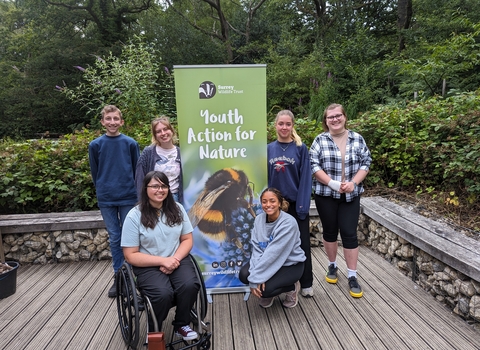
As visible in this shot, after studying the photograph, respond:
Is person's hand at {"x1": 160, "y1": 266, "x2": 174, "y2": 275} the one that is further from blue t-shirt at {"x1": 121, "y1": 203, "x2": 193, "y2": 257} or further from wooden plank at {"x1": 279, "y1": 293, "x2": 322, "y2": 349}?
wooden plank at {"x1": 279, "y1": 293, "x2": 322, "y2": 349}

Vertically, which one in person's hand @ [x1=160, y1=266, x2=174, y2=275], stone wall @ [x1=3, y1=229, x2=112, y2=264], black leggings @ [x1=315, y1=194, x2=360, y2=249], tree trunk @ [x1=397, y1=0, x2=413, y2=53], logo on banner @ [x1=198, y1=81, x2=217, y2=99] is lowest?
stone wall @ [x1=3, y1=229, x2=112, y2=264]

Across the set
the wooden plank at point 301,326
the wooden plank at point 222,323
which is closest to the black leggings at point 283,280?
the wooden plank at point 301,326

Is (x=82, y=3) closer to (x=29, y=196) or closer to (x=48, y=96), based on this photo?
(x=48, y=96)

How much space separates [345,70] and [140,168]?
691cm

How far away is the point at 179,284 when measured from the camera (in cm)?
182

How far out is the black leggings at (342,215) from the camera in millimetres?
2408

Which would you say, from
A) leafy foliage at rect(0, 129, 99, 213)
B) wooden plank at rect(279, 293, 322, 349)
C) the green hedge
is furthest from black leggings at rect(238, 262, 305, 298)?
leafy foliage at rect(0, 129, 99, 213)

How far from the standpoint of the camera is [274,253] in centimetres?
216

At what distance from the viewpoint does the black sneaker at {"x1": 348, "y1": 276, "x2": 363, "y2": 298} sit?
2.44 metres

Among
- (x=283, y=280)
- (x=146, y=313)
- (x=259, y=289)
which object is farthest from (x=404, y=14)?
(x=146, y=313)

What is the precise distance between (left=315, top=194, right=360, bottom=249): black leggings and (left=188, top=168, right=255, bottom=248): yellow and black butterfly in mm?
542

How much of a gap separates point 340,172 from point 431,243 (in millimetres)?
823

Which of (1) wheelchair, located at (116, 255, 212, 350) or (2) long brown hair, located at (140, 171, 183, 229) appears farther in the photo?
(2) long brown hair, located at (140, 171, 183, 229)

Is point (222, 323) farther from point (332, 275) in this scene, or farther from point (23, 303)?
point (23, 303)
